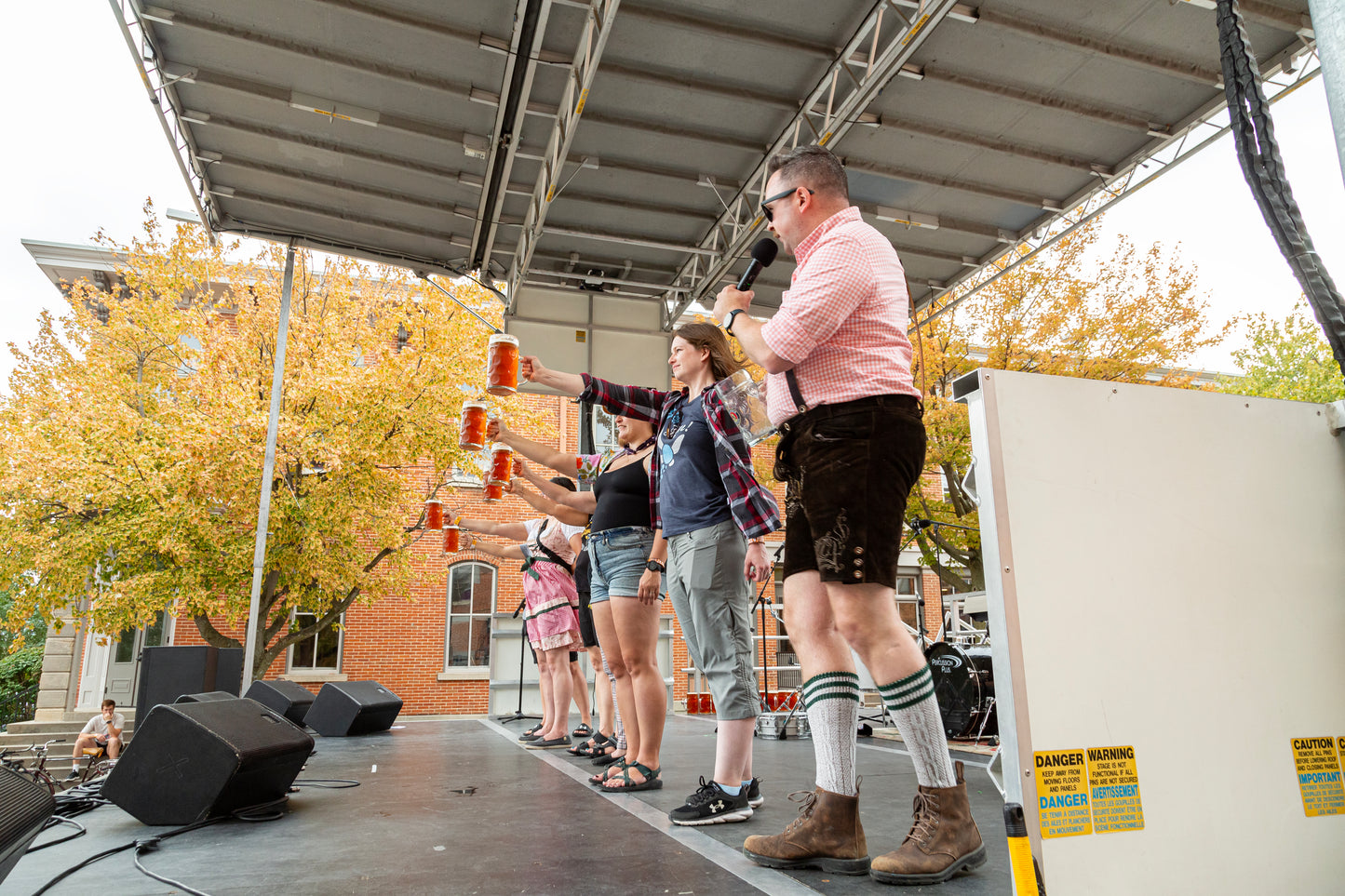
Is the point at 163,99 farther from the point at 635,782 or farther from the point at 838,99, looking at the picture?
the point at 635,782

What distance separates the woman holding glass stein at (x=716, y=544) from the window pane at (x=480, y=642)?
13.2 m

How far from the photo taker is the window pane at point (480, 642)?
1530 centimetres

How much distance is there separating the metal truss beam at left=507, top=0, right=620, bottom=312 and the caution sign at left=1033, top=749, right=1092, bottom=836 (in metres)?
4.86

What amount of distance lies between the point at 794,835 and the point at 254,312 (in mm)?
13052

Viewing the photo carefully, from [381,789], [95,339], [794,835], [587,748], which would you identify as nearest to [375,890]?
[794,835]

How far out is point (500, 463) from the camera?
15.7ft

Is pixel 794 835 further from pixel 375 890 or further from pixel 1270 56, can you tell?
pixel 1270 56

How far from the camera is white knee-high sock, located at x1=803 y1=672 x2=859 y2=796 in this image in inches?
81.6

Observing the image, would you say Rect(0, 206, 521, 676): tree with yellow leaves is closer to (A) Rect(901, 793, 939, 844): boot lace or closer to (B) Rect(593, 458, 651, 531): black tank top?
(B) Rect(593, 458, 651, 531): black tank top

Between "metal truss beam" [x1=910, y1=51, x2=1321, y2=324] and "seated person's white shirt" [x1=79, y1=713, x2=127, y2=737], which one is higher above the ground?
"metal truss beam" [x1=910, y1=51, x2=1321, y2=324]

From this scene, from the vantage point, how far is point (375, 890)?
1860mm

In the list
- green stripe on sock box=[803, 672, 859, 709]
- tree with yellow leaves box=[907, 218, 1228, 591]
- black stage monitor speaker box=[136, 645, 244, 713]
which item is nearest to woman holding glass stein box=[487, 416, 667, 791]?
green stripe on sock box=[803, 672, 859, 709]

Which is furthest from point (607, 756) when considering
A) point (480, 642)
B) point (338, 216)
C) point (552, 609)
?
point (480, 642)

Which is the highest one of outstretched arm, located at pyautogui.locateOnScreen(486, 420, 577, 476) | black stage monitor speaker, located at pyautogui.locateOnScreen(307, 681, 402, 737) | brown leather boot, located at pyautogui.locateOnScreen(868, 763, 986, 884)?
outstretched arm, located at pyautogui.locateOnScreen(486, 420, 577, 476)
